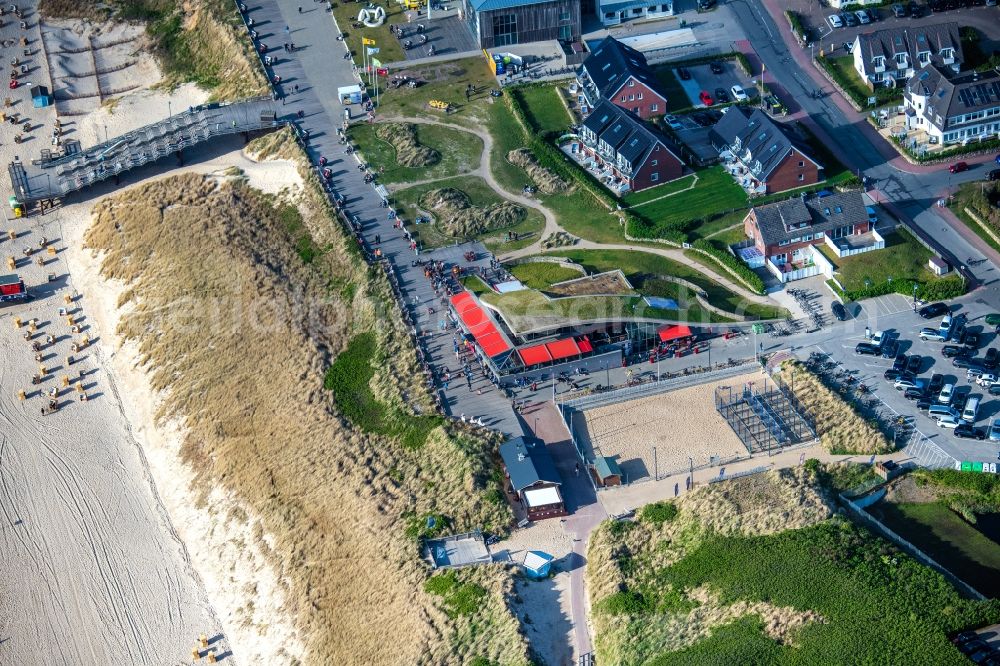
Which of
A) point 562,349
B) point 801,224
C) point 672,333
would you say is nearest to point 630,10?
point 801,224

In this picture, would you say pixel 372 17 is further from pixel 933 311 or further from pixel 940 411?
pixel 940 411

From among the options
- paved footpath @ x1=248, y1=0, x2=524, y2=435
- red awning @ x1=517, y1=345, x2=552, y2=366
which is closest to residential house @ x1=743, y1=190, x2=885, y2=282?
red awning @ x1=517, y1=345, x2=552, y2=366

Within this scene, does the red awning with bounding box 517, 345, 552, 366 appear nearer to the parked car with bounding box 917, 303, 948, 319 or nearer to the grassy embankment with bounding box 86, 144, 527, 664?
the grassy embankment with bounding box 86, 144, 527, 664

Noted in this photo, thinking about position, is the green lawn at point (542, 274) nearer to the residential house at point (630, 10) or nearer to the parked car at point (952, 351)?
the parked car at point (952, 351)

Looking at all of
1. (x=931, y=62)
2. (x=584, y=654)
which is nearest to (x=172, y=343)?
(x=584, y=654)

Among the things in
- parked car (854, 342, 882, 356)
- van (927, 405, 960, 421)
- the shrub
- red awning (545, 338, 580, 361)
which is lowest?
van (927, 405, 960, 421)

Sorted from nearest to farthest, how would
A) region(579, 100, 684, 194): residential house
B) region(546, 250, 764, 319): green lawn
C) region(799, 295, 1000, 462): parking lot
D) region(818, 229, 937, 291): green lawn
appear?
region(799, 295, 1000, 462): parking lot
region(546, 250, 764, 319): green lawn
region(818, 229, 937, 291): green lawn
region(579, 100, 684, 194): residential house

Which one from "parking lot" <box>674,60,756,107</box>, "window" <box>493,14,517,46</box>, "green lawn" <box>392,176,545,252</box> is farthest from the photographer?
"window" <box>493,14,517,46</box>

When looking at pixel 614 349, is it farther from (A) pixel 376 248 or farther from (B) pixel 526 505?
(A) pixel 376 248
